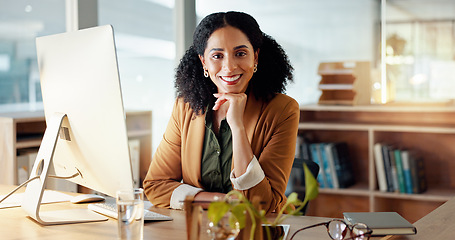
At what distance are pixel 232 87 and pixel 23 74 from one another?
4.41ft

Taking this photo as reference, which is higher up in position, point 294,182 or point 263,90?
point 263,90

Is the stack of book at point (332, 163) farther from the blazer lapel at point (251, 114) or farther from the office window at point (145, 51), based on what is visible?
the blazer lapel at point (251, 114)

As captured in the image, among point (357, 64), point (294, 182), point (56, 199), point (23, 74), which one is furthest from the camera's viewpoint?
point (357, 64)

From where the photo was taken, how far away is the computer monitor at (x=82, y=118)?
4.43 feet

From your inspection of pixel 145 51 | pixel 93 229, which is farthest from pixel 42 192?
pixel 145 51

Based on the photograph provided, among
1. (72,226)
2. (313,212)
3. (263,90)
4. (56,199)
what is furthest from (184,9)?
(72,226)

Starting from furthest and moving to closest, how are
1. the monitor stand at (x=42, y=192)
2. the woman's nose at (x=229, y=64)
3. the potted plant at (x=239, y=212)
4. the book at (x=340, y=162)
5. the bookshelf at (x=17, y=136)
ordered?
the book at (x=340, y=162) → the bookshelf at (x=17, y=136) → the woman's nose at (x=229, y=64) → the monitor stand at (x=42, y=192) → the potted plant at (x=239, y=212)

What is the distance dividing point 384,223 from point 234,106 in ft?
2.33

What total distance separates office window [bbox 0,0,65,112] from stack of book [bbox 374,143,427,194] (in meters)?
2.00

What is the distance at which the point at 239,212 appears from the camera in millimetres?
918

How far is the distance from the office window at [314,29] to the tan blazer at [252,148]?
1.98 m

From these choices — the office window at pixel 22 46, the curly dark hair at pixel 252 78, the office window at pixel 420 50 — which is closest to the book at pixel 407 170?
the office window at pixel 420 50

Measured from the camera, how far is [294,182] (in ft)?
7.32

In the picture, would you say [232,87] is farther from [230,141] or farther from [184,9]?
[184,9]
